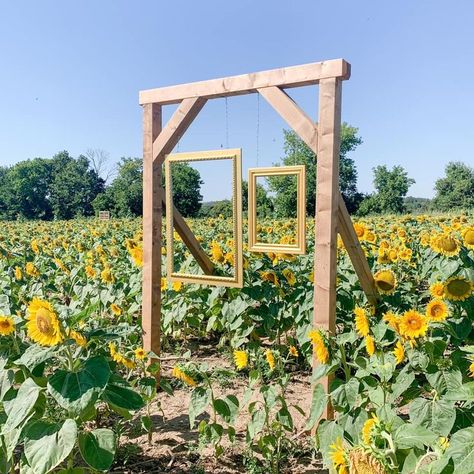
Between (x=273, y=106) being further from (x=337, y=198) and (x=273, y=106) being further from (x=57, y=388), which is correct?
(x=57, y=388)

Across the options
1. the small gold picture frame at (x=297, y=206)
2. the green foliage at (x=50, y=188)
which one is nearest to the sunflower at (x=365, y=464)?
the small gold picture frame at (x=297, y=206)

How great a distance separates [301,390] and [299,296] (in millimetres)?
663

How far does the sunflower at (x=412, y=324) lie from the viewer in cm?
192

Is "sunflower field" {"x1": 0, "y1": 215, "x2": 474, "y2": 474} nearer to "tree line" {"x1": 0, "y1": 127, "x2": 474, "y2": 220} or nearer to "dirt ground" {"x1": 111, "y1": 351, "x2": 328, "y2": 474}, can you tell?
"dirt ground" {"x1": 111, "y1": 351, "x2": 328, "y2": 474}

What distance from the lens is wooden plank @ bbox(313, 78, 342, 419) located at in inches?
99.7

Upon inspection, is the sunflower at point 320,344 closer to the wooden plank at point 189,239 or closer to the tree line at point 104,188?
the wooden plank at point 189,239

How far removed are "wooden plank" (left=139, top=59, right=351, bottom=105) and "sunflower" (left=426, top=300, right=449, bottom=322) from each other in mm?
1230

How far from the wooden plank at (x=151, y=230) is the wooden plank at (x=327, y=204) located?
47.0 inches

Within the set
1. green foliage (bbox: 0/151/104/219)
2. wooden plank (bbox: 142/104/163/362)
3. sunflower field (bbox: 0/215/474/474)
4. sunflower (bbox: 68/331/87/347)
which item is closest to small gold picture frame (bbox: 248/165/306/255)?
sunflower field (bbox: 0/215/474/474)

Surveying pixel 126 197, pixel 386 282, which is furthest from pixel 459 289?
pixel 126 197

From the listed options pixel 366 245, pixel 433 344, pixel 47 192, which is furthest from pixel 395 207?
pixel 433 344

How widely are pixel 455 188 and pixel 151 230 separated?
60.8 m

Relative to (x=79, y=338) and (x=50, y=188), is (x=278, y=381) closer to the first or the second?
(x=79, y=338)

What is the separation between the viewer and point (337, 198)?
2604 millimetres
